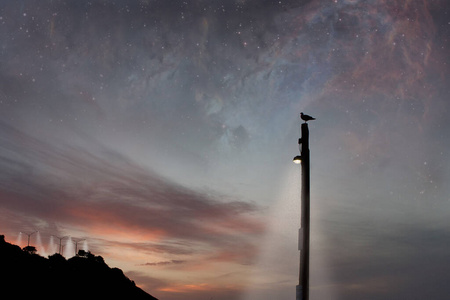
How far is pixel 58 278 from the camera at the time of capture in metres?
114

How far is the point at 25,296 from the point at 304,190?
99.0 m

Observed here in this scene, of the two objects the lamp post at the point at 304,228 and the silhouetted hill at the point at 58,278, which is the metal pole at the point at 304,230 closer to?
the lamp post at the point at 304,228

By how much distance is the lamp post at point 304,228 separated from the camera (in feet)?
28.2

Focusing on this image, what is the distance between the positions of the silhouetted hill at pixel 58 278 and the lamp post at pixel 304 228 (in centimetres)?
9204

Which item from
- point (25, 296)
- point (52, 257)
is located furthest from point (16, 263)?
point (52, 257)

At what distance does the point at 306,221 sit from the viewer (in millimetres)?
9117

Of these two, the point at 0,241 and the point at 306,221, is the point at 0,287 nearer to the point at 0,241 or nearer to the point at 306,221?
the point at 0,241

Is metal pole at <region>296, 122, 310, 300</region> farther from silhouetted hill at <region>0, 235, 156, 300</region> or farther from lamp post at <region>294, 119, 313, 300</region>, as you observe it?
silhouetted hill at <region>0, 235, 156, 300</region>

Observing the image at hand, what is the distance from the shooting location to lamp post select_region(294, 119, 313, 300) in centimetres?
861

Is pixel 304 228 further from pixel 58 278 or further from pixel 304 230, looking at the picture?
pixel 58 278

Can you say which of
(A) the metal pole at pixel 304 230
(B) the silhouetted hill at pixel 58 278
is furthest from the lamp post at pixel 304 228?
(B) the silhouetted hill at pixel 58 278

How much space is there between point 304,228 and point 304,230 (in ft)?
0.15

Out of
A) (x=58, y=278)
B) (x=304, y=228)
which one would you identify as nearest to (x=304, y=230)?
(x=304, y=228)

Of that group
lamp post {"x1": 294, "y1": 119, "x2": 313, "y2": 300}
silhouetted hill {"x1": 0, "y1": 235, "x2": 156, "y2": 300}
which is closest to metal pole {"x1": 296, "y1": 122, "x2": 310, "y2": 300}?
lamp post {"x1": 294, "y1": 119, "x2": 313, "y2": 300}
